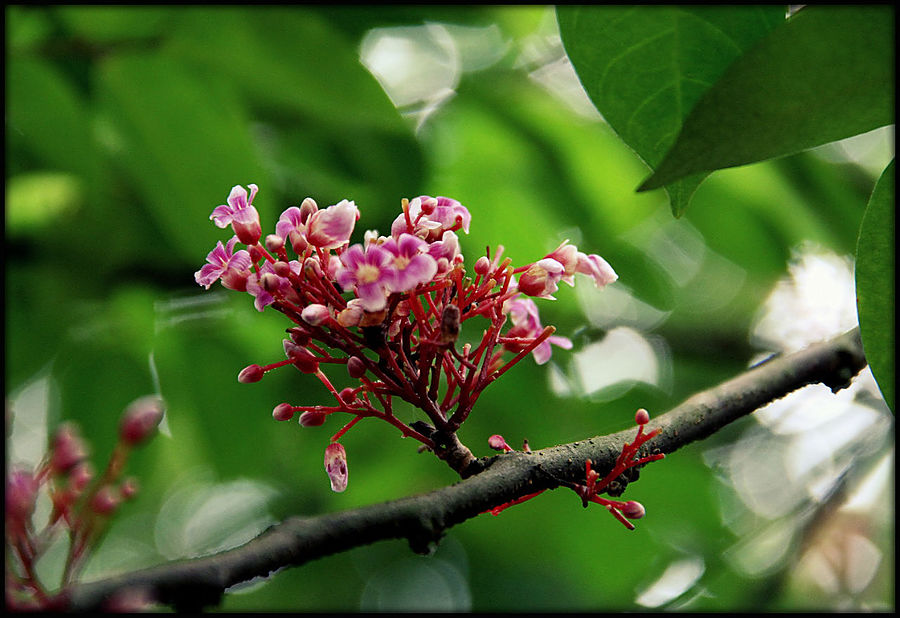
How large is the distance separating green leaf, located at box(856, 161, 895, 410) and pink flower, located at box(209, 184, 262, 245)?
3.42 feet

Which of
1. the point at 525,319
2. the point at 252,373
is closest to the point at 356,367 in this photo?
the point at 252,373

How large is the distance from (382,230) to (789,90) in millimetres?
2353

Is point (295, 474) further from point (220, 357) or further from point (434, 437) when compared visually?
point (434, 437)

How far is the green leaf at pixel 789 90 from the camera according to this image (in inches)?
42.4

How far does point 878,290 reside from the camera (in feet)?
4.15

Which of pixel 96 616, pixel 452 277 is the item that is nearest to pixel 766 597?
pixel 452 277

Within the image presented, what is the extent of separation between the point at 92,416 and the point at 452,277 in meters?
2.22

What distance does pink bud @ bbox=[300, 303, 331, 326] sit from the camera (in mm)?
1318

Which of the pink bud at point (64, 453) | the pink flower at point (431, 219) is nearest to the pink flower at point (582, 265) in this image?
the pink flower at point (431, 219)

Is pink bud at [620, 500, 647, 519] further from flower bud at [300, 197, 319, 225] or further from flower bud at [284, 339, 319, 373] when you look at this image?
flower bud at [300, 197, 319, 225]

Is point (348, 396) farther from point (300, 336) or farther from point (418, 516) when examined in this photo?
point (418, 516)

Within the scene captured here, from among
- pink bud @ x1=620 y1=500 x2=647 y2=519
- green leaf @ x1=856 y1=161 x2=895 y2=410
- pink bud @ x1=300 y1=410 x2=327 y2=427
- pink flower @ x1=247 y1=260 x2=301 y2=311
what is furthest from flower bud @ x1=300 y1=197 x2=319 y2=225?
green leaf @ x1=856 y1=161 x2=895 y2=410

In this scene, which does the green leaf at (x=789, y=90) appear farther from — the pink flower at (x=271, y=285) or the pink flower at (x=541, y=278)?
the pink flower at (x=271, y=285)

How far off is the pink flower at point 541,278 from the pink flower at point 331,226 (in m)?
0.35
